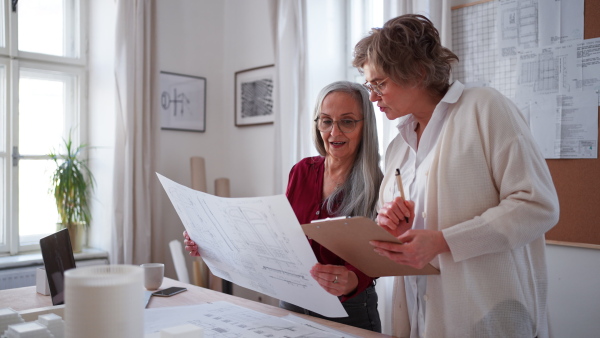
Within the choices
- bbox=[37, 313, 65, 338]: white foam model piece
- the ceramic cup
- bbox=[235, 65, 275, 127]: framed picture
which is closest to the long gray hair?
the ceramic cup

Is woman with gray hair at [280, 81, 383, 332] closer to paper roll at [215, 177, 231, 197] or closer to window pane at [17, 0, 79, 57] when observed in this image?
paper roll at [215, 177, 231, 197]

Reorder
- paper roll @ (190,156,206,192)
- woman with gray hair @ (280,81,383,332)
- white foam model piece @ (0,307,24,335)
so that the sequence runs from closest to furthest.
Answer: white foam model piece @ (0,307,24,335)
woman with gray hair @ (280,81,383,332)
paper roll @ (190,156,206,192)

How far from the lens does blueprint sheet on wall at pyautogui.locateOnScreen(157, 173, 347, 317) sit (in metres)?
1.22

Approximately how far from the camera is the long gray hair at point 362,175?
167 cm

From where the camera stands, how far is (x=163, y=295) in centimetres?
168

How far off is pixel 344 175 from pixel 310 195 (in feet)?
0.47

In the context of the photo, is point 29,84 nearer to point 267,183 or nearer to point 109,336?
point 267,183

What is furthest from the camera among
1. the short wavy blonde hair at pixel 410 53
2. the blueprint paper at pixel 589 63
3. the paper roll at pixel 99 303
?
the blueprint paper at pixel 589 63

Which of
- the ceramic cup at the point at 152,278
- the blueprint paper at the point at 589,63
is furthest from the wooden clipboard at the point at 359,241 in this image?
the blueprint paper at the point at 589,63

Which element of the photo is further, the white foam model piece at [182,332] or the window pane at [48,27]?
the window pane at [48,27]

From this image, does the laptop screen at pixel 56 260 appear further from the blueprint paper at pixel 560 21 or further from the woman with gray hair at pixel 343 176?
the blueprint paper at pixel 560 21

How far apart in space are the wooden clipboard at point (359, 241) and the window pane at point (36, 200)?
2812 millimetres

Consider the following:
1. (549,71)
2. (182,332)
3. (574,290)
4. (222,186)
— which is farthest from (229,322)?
(222,186)

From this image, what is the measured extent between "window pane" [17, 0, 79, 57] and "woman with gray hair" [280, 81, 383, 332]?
103 inches
